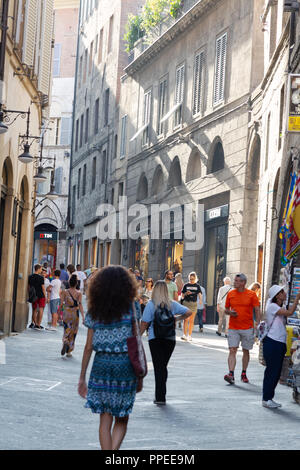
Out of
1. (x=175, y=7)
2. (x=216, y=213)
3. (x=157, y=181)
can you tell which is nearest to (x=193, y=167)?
(x=216, y=213)

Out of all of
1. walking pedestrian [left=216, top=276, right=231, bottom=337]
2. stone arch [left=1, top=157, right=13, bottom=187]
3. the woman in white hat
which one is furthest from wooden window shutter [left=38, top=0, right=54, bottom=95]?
the woman in white hat

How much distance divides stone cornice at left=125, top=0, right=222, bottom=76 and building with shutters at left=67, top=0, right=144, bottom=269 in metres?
4.72

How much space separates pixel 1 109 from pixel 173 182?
17240 millimetres

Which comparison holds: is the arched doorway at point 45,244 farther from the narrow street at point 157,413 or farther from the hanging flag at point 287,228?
the narrow street at point 157,413

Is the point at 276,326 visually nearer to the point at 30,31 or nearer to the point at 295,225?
the point at 295,225

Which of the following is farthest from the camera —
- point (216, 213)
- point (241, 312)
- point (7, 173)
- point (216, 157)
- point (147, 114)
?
point (147, 114)

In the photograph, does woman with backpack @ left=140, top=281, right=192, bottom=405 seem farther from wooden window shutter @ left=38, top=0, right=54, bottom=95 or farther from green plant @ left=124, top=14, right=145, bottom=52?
green plant @ left=124, top=14, right=145, bottom=52

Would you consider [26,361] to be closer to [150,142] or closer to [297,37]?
[297,37]

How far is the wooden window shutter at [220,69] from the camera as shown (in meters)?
29.3

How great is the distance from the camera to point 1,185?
19.2 m

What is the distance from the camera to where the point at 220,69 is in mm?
29672

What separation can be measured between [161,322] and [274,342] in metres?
1.43
